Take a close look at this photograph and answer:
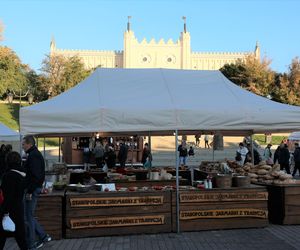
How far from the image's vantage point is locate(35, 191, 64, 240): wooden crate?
300 inches

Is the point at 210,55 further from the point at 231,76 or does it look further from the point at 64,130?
the point at 64,130

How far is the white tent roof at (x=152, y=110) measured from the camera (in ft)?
24.9

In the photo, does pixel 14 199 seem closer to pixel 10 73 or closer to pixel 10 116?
pixel 10 116

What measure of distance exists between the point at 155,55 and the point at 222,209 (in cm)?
10042

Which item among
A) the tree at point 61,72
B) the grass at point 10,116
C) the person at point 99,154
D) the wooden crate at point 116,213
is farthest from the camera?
the tree at point 61,72

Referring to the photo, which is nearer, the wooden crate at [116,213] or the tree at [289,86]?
the wooden crate at [116,213]

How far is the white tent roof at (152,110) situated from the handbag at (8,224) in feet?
7.15

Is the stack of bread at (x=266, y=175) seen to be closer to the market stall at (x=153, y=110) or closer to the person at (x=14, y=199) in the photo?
the market stall at (x=153, y=110)

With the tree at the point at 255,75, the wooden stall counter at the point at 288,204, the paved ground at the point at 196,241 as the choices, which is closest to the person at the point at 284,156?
the wooden stall counter at the point at 288,204

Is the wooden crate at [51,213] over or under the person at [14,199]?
under

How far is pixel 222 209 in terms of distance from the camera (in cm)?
823

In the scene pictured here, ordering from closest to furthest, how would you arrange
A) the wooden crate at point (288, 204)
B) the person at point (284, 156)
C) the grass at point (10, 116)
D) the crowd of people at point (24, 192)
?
1. the crowd of people at point (24, 192)
2. the wooden crate at point (288, 204)
3. the person at point (284, 156)
4. the grass at point (10, 116)

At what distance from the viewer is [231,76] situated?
70688 mm

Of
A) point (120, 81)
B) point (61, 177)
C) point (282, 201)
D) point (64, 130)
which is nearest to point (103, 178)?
point (61, 177)
